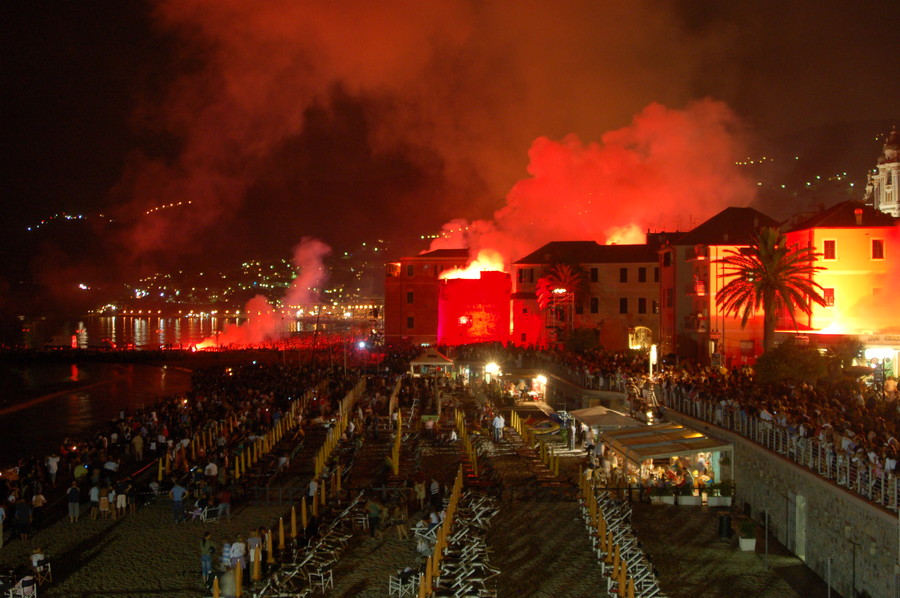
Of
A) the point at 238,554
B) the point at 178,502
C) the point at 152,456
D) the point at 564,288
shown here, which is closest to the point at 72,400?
the point at 152,456

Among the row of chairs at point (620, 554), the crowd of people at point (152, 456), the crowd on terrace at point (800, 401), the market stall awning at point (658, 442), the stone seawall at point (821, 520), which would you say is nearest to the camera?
the stone seawall at point (821, 520)

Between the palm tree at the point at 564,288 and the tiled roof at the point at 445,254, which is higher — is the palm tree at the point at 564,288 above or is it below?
below

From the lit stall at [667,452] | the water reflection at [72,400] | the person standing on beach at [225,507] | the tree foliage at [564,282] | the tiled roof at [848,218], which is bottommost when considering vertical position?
the water reflection at [72,400]

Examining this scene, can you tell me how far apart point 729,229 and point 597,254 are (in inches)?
573

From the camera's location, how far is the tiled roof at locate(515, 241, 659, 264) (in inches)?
2153

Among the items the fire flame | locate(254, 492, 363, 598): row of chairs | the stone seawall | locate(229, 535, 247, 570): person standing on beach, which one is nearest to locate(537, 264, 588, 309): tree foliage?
the fire flame

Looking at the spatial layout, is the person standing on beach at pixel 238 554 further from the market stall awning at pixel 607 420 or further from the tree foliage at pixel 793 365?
the tree foliage at pixel 793 365

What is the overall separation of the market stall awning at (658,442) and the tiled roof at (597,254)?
1300 inches

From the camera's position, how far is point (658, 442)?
20.8 meters

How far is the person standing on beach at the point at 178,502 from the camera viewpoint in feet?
65.0

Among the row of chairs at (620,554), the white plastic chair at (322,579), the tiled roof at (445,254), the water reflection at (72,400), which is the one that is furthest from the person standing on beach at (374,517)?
the tiled roof at (445,254)

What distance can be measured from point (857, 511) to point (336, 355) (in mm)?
51687

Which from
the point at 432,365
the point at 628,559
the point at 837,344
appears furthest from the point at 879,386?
the point at 432,365

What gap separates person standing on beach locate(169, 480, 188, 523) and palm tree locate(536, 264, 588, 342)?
3459cm
